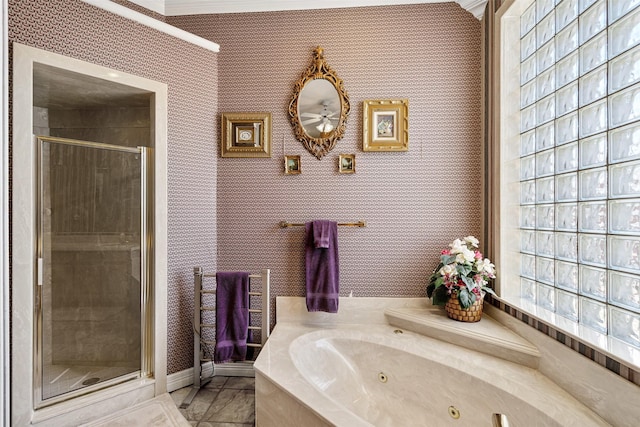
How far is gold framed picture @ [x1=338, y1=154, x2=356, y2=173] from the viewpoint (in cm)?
213

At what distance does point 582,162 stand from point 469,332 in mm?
998

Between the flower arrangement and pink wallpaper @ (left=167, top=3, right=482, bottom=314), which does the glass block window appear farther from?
pink wallpaper @ (left=167, top=3, right=482, bottom=314)

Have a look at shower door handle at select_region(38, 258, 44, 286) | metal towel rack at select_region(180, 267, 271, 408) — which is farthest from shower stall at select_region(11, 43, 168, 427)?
metal towel rack at select_region(180, 267, 271, 408)

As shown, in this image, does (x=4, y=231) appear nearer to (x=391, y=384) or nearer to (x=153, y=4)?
(x=153, y=4)

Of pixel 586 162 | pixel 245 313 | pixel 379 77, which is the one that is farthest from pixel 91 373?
pixel 586 162

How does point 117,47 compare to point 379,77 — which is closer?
point 117,47

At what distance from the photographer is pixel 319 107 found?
2.14 metres

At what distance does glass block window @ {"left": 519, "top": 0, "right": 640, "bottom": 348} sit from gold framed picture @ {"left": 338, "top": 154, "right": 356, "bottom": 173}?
1.01 m

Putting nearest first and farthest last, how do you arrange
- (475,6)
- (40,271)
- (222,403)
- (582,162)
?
(582,162) < (40,271) < (222,403) < (475,6)

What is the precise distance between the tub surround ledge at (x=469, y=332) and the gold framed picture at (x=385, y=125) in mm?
1107

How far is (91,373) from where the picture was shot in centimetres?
182

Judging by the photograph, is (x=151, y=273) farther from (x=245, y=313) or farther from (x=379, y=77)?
(x=379, y=77)

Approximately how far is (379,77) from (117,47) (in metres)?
1.65

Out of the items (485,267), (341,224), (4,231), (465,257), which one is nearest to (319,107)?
(341,224)
